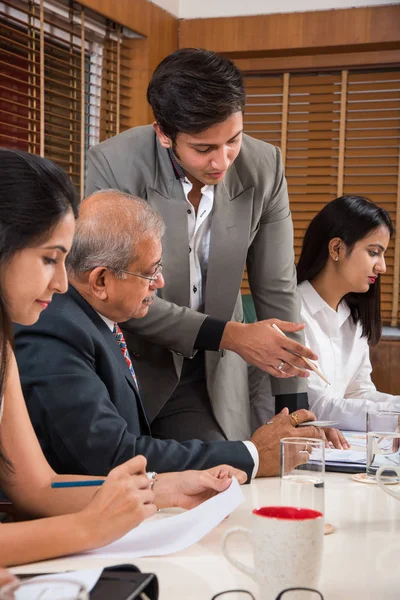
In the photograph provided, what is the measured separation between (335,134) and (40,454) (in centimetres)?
336

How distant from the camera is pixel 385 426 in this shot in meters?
1.67

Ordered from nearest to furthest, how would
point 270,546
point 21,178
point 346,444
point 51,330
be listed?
point 270,546 < point 21,178 < point 51,330 < point 346,444

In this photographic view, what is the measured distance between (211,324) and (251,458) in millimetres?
561

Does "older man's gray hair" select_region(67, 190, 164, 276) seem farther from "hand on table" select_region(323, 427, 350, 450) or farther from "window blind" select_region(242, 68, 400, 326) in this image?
"window blind" select_region(242, 68, 400, 326)

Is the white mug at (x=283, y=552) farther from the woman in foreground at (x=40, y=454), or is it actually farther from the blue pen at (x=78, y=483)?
the blue pen at (x=78, y=483)

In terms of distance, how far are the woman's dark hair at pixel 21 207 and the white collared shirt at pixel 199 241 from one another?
98 cm

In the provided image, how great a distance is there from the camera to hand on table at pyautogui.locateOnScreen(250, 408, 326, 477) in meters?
1.62

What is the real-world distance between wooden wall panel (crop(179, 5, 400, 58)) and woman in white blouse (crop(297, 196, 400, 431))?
136 cm

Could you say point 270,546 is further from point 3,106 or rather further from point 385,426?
point 3,106

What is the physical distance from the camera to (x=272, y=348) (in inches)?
77.9

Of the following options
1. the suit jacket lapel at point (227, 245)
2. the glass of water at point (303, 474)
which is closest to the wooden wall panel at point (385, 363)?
the suit jacket lapel at point (227, 245)

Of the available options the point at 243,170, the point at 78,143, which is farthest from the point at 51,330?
the point at 78,143

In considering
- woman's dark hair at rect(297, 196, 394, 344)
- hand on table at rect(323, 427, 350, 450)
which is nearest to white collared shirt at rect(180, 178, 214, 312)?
hand on table at rect(323, 427, 350, 450)

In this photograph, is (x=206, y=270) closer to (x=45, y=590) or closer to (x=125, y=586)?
(x=125, y=586)
